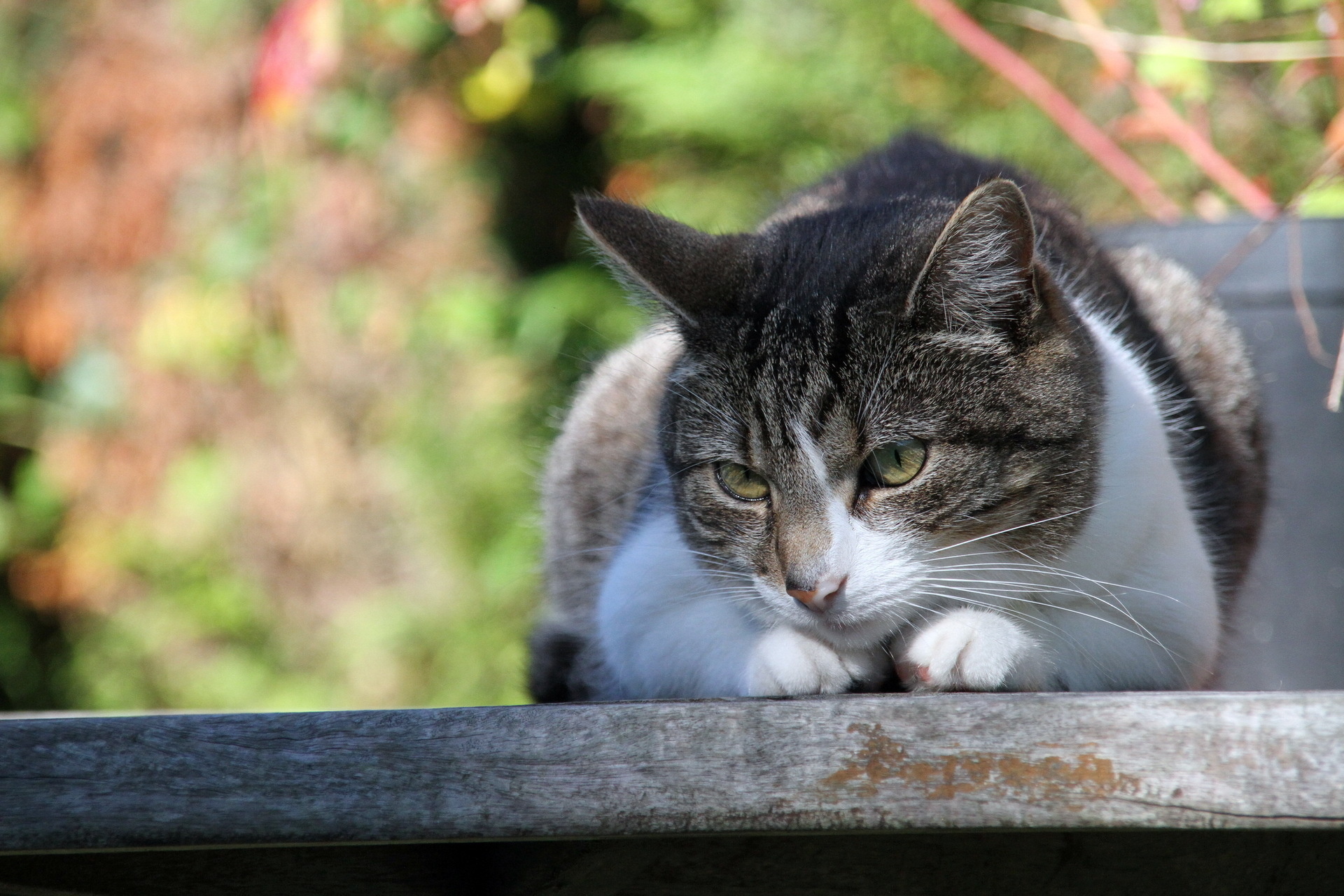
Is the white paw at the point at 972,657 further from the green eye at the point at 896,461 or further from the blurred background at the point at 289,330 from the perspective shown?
the blurred background at the point at 289,330

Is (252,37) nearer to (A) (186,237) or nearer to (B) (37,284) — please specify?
(A) (186,237)

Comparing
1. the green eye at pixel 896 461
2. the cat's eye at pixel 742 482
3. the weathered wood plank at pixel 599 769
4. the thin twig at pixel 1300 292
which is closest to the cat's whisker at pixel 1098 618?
the green eye at pixel 896 461

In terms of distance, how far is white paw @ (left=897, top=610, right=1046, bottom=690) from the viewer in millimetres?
1250

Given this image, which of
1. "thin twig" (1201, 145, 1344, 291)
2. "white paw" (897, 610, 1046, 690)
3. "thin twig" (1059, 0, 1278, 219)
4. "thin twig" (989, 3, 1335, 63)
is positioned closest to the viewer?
"white paw" (897, 610, 1046, 690)

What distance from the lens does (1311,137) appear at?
8.87 feet

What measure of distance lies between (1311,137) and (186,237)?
3.11 m

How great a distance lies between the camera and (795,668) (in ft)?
4.30

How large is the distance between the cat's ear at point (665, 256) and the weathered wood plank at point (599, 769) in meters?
0.65

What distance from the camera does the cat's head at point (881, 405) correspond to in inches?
52.8

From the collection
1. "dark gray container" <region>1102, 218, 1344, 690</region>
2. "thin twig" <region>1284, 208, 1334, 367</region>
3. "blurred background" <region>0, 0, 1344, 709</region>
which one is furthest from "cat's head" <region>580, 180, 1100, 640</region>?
"blurred background" <region>0, 0, 1344, 709</region>

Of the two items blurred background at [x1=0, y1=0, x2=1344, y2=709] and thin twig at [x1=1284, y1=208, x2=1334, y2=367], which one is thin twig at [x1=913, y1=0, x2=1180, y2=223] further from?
blurred background at [x1=0, y1=0, x2=1344, y2=709]

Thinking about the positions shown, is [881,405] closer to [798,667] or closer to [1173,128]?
[798,667]

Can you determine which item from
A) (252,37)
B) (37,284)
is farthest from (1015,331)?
(37,284)

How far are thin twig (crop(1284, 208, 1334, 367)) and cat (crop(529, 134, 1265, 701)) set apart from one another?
0.37 metres
